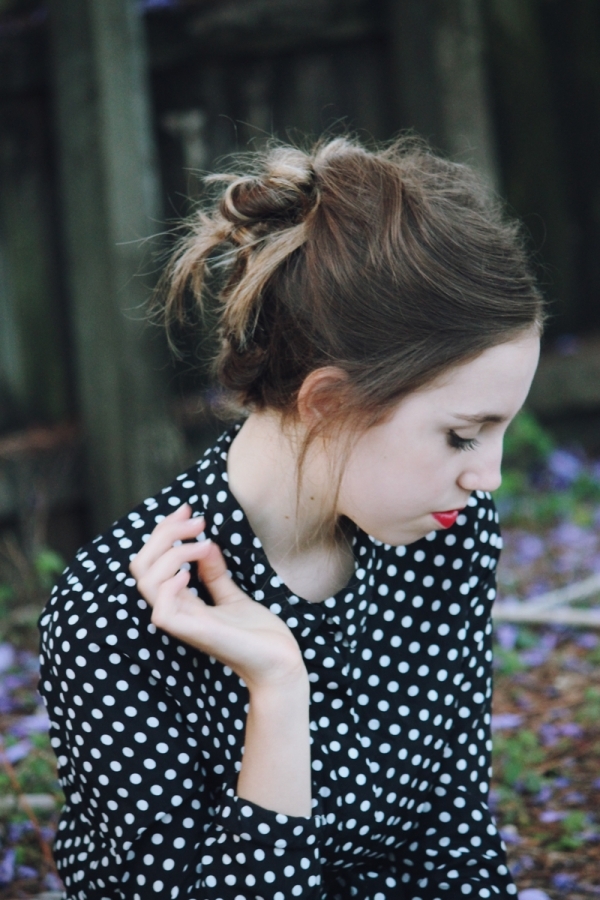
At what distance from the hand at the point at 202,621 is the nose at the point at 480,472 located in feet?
0.95

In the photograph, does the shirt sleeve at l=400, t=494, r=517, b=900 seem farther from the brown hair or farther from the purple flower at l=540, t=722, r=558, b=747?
the purple flower at l=540, t=722, r=558, b=747

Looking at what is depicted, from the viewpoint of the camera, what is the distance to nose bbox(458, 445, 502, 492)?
130cm

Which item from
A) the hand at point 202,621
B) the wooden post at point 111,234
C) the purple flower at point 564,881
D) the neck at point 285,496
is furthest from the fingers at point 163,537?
the wooden post at point 111,234

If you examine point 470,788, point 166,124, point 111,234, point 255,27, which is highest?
point 255,27

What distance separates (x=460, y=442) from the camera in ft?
4.23

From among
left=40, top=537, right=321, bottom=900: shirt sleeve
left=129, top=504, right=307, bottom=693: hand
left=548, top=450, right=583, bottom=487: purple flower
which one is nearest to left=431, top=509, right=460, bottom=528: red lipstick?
left=129, top=504, right=307, bottom=693: hand

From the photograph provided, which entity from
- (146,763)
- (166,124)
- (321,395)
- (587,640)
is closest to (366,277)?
(321,395)

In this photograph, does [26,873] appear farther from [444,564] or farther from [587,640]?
[587,640]

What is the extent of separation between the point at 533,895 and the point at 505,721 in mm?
633

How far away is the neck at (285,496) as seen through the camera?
4.56 feet

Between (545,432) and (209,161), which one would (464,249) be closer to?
(209,161)

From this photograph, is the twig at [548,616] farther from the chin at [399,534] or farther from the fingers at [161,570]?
the fingers at [161,570]

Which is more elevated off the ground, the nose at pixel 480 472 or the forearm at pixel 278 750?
the nose at pixel 480 472

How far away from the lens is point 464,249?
129 centimetres
